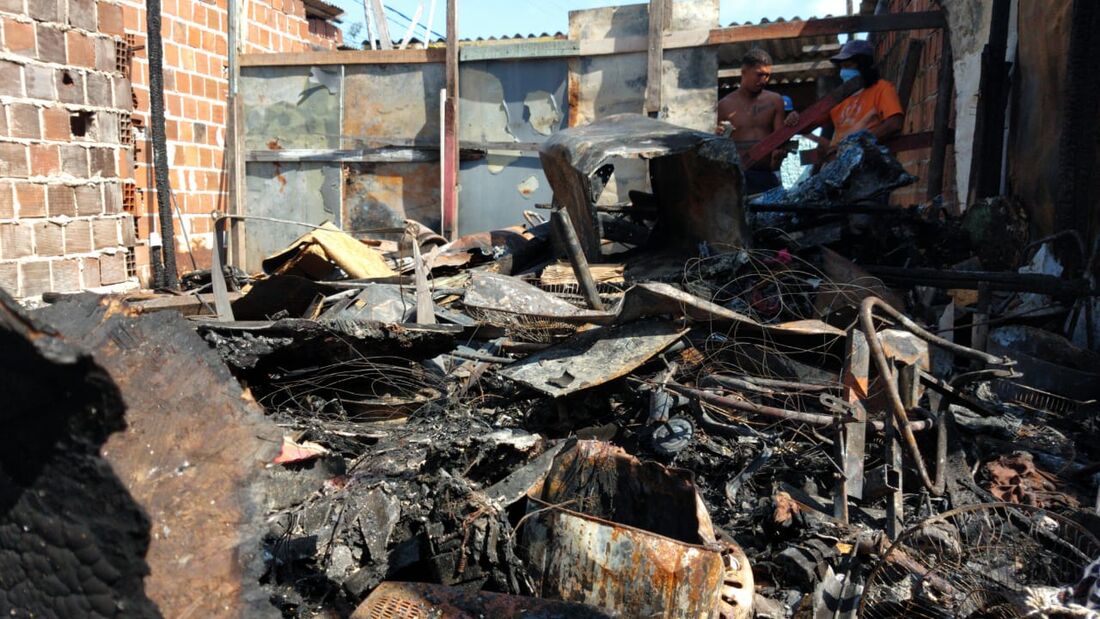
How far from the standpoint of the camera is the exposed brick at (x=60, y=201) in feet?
21.4

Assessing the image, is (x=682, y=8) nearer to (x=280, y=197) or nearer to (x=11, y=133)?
(x=280, y=197)

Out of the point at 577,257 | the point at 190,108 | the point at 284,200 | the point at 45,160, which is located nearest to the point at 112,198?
the point at 45,160

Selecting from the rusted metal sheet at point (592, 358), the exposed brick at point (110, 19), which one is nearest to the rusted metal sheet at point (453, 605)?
the rusted metal sheet at point (592, 358)

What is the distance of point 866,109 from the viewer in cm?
768

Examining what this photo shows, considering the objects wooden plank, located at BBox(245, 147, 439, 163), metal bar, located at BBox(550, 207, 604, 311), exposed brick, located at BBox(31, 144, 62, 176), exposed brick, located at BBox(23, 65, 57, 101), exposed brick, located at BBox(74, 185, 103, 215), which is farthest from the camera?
wooden plank, located at BBox(245, 147, 439, 163)

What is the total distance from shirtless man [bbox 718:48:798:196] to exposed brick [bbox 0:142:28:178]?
6.41 meters

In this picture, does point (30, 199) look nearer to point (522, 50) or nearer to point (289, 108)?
point (289, 108)

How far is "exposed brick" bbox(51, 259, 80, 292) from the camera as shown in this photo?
657 cm

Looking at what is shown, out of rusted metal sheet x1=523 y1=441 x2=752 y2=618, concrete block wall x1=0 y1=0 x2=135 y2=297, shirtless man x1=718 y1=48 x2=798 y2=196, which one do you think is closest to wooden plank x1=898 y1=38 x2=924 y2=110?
shirtless man x1=718 y1=48 x2=798 y2=196

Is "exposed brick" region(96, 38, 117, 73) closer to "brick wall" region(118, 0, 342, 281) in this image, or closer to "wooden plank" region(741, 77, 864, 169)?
"brick wall" region(118, 0, 342, 281)

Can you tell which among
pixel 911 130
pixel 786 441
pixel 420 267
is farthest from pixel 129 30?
pixel 911 130

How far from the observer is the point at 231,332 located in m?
3.85

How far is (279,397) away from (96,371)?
3.25 m

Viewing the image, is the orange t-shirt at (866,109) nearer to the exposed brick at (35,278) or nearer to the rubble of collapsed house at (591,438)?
the rubble of collapsed house at (591,438)
